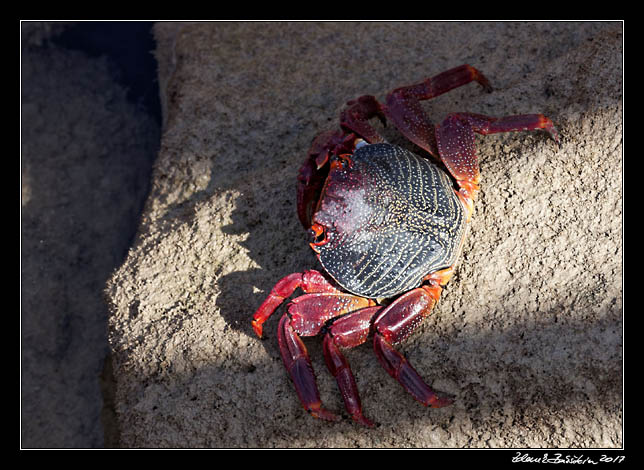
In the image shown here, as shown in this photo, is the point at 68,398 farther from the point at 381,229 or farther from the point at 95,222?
the point at 381,229

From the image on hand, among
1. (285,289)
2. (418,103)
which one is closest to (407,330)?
(285,289)

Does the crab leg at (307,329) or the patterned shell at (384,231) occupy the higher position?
the patterned shell at (384,231)

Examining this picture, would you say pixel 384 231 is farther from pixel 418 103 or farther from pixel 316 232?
pixel 418 103

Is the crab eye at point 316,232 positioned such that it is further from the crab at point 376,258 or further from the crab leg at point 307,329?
the crab leg at point 307,329

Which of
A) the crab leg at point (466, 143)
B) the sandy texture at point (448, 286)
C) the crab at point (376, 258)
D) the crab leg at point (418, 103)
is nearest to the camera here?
the sandy texture at point (448, 286)

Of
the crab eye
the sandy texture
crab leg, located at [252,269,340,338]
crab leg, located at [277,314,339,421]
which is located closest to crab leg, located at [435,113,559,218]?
the sandy texture

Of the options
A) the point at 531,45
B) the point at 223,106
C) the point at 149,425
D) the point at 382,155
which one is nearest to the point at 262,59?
the point at 223,106

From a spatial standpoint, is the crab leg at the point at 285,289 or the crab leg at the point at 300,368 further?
the crab leg at the point at 285,289

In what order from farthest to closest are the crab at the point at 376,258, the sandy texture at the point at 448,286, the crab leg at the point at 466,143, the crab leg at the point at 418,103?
the crab leg at the point at 418,103
the crab leg at the point at 466,143
the crab at the point at 376,258
the sandy texture at the point at 448,286

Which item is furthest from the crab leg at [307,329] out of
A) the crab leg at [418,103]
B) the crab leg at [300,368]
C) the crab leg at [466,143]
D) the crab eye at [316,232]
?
the crab leg at [418,103]
